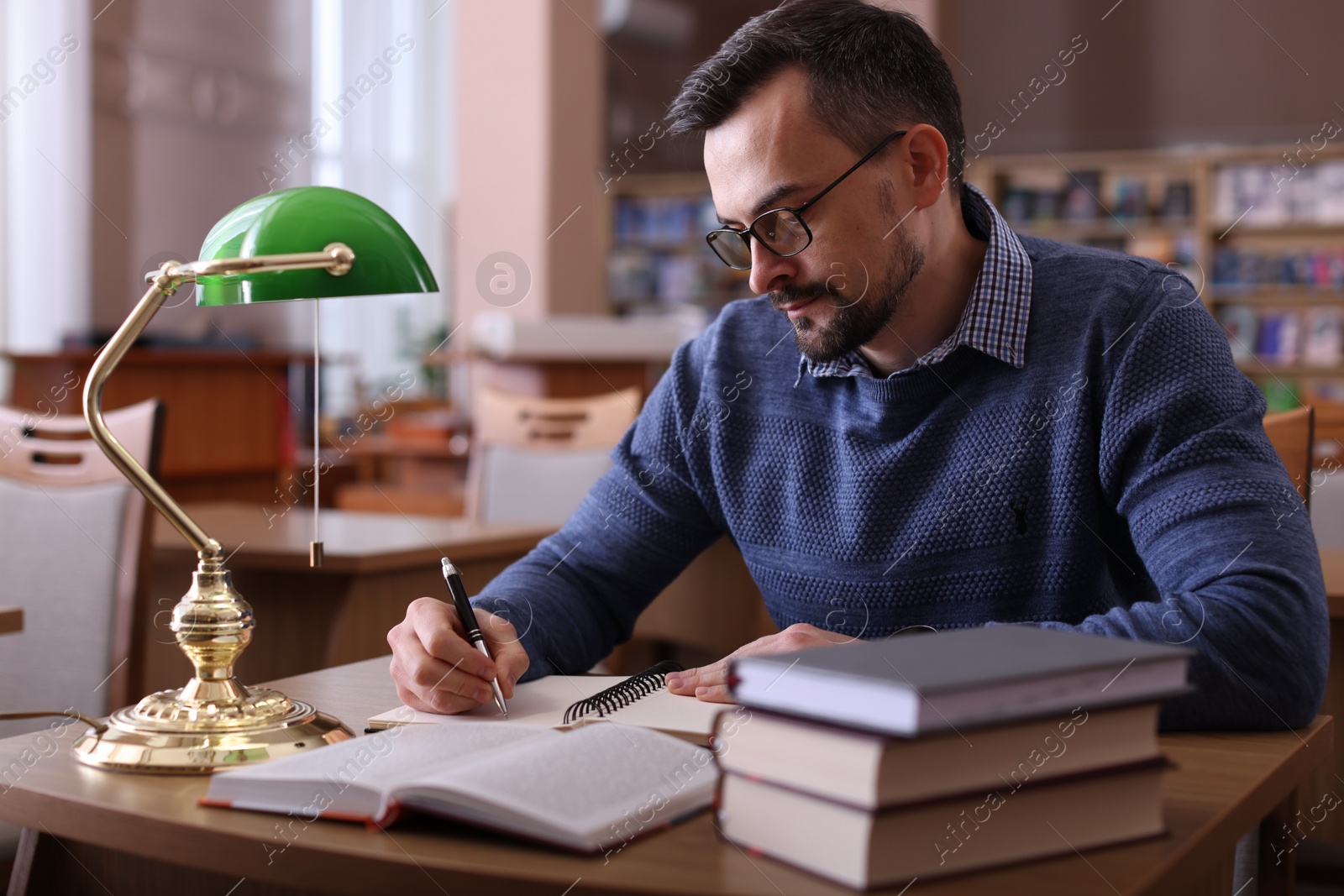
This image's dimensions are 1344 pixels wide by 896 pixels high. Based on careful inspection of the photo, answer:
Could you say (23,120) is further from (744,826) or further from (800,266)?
(744,826)

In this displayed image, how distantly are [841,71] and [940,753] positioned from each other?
33.5 inches

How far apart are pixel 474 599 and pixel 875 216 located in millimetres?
579

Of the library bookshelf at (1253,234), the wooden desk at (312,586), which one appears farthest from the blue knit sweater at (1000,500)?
the library bookshelf at (1253,234)

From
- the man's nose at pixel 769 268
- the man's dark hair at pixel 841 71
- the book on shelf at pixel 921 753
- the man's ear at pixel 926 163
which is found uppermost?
the man's dark hair at pixel 841 71

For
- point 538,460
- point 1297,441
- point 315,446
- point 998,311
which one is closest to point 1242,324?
point 538,460

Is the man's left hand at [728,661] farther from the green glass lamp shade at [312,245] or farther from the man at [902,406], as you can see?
the green glass lamp shade at [312,245]

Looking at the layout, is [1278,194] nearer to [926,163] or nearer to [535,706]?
[926,163]

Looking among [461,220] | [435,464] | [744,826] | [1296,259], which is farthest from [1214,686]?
[1296,259]

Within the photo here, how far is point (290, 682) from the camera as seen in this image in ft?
4.08

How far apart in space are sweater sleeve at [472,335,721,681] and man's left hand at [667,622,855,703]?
0.25 metres

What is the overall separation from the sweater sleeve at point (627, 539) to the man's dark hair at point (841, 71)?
0.36 m

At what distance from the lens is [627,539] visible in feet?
5.00

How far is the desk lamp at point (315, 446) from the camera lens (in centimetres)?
96

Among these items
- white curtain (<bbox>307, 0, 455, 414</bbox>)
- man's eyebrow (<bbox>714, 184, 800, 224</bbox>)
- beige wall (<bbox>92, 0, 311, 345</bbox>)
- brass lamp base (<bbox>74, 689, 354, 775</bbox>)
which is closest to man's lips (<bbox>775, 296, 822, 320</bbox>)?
man's eyebrow (<bbox>714, 184, 800, 224</bbox>)
